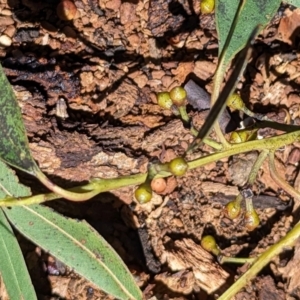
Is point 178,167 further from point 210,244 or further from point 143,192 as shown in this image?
point 210,244

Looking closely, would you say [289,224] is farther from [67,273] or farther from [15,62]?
[15,62]

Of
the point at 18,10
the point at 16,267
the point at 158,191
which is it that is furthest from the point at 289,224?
the point at 18,10

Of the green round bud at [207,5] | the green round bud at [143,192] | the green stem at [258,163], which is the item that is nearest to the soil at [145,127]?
the green round bud at [207,5]

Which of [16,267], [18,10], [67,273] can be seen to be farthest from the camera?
[18,10]

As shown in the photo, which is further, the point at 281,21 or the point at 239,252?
the point at 281,21

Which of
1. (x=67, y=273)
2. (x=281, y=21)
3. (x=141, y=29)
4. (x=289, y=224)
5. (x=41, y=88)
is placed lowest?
(x=67, y=273)

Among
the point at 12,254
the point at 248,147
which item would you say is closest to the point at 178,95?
the point at 248,147

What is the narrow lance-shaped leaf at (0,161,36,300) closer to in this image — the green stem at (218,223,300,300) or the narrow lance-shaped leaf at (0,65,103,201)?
the narrow lance-shaped leaf at (0,65,103,201)
